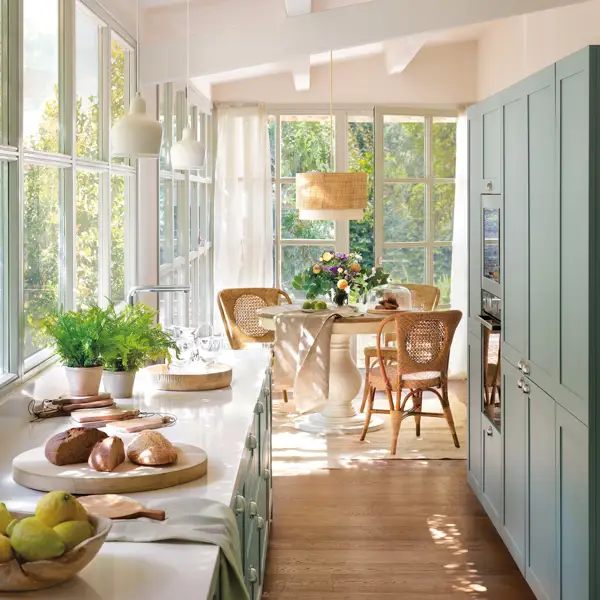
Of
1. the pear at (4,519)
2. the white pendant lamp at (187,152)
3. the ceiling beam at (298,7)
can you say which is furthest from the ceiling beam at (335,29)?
the pear at (4,519)

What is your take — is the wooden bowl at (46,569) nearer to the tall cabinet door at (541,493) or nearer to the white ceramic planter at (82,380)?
the white ceramic planter at (82,380)

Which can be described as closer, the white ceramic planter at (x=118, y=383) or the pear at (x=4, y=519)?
the pear at (x=4, y=519)

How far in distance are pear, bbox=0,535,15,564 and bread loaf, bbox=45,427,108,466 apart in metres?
0.64

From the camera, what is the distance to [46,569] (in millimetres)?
1550

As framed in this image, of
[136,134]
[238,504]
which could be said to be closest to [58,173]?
[136,134]

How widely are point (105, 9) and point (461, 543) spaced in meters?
2.80

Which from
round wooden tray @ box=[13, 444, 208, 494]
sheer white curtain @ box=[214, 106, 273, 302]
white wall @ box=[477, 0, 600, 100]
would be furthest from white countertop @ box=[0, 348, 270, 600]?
sheer white curtain @ box=[214, 106, 273, 302]

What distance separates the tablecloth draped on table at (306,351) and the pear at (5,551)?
4904mm

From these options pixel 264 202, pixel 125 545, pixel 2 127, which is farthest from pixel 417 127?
pixel 125 545

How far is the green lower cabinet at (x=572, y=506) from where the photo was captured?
3004 millimetres

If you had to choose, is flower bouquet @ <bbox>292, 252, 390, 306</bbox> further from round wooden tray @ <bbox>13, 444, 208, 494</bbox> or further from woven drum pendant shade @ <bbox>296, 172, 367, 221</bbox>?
round wooden tray @ <bbox>13, 444, 208, 494</bbox>

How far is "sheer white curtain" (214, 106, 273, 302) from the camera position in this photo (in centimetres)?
867

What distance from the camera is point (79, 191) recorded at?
13.3ft

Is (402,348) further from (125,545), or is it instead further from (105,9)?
(125,545)
